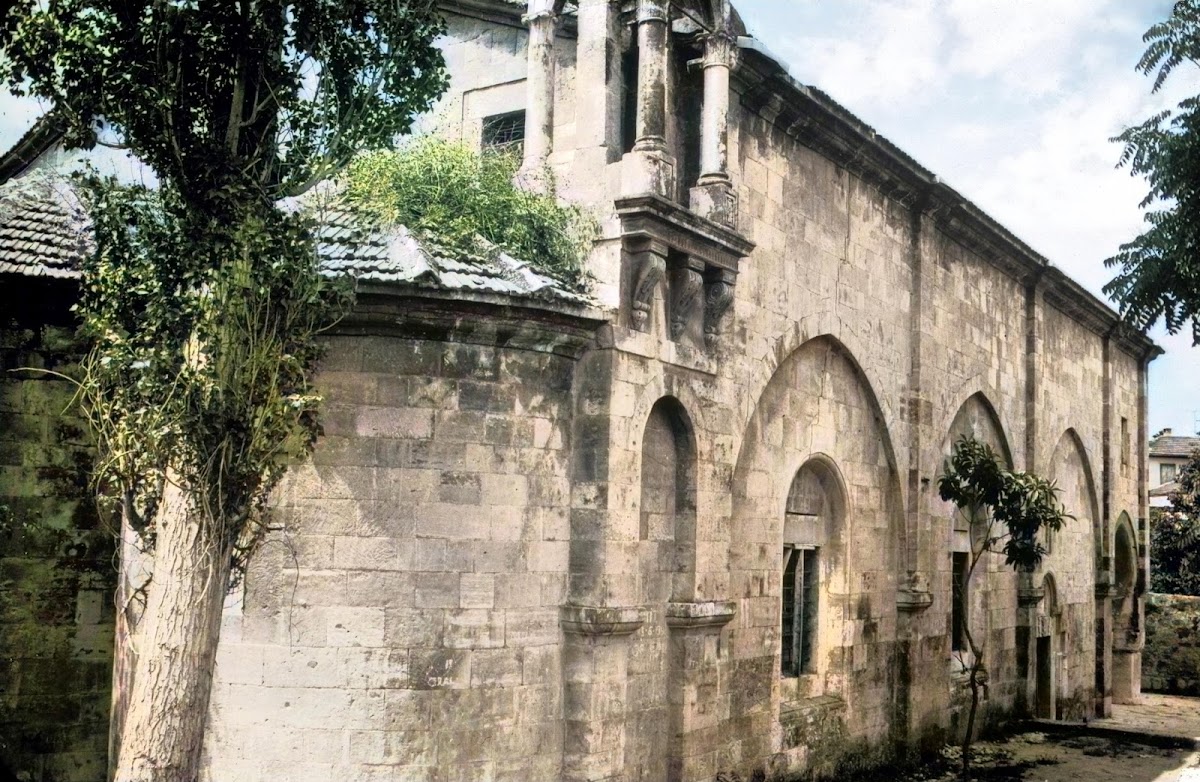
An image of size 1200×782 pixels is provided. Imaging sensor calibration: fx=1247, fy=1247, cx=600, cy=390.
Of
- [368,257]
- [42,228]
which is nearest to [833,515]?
A: [368,257]

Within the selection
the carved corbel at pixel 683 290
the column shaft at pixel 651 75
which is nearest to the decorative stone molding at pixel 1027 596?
the carved corbel at pixel 683 290

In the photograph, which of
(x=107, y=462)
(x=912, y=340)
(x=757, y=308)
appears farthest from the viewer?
(x=912, y=340)

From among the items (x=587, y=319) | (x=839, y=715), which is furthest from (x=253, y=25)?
(x=839, y=715)

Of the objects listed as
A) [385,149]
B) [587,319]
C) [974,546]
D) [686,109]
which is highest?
[686,109]

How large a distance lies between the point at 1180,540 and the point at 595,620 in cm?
2446

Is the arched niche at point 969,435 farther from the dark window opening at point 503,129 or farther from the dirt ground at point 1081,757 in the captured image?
the dark window opening at point 503,129

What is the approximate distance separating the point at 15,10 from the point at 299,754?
17.2ft

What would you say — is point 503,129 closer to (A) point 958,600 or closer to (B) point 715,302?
(B) point 715,302

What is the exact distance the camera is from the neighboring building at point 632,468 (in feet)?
28.9

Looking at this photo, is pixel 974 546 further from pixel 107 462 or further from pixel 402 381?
pixel 107 462

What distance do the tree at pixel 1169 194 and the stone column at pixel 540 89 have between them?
5099 mm

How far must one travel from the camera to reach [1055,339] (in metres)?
20.7

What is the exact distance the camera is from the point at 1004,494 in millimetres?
15336

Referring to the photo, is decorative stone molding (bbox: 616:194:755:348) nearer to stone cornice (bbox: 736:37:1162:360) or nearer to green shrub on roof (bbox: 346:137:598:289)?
green shrub on roof (bbox: 346:137:598:289)
